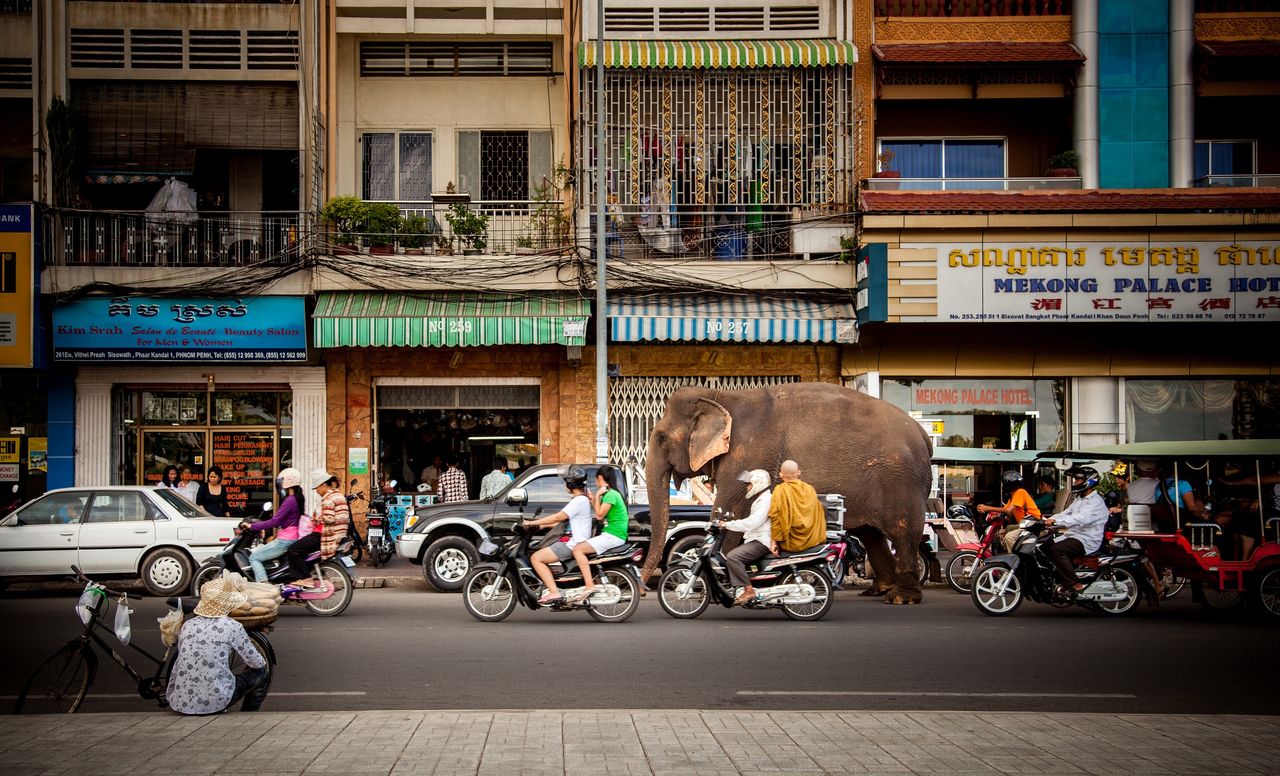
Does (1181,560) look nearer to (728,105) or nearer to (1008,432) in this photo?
(1008,432)

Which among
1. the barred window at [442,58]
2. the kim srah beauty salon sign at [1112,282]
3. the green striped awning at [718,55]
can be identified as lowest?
the kim srah beauty salon sign at [1112,282]

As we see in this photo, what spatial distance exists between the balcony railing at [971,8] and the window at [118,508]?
47.8 feet

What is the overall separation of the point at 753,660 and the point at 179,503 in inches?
359

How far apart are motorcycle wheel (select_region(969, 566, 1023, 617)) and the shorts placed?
4060mm

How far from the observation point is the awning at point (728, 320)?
1952cm

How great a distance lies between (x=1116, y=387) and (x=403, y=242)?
1283 centimetres

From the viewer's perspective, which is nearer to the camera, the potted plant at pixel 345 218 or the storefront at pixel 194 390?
the storefront at pixel 194 390

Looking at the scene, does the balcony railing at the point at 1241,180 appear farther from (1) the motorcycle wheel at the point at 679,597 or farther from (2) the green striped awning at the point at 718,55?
(1) the motorcycle wheel at the point at 679,597

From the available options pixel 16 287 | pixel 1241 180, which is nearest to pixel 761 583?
pixel 1241 180

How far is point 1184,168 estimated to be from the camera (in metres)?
20.0

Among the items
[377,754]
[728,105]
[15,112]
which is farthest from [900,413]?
[15,112]

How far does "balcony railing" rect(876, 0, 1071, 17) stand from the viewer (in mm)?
20641

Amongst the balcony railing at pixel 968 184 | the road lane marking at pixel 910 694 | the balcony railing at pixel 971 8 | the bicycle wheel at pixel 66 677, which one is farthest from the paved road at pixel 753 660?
the balcony railing at pixel 971 8

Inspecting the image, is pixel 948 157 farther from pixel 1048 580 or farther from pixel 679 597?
pixel 679 597
